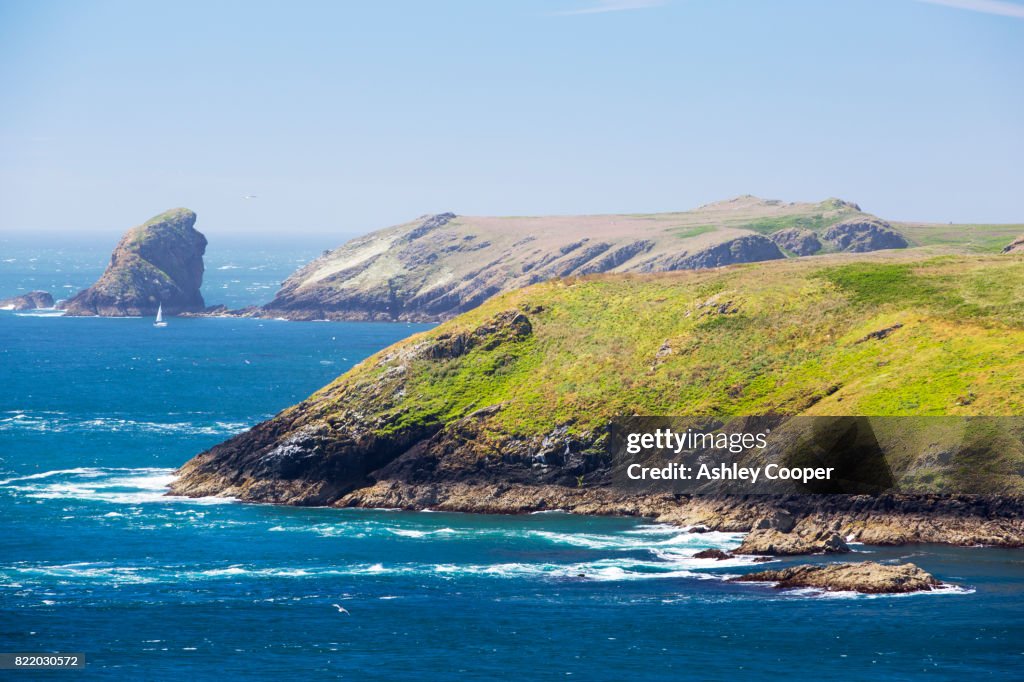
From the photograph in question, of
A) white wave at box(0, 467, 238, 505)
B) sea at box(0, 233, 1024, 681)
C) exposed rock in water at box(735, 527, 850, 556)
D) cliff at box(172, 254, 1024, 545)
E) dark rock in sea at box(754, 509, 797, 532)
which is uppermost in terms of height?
cliff at box(172, 254, 1024, 545)

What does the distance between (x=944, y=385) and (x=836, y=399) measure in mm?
9131

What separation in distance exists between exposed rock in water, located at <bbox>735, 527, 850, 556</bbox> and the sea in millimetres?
2110

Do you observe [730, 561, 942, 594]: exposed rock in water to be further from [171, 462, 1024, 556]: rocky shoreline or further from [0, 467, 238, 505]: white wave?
[0, 467, 238, 505]: white wave

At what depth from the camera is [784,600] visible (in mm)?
91438

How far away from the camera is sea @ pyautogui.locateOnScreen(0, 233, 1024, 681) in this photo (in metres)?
80.2

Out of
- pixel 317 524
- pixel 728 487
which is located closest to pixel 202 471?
pixel 317 524

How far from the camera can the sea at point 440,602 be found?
263ft

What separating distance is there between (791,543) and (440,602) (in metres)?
27.6

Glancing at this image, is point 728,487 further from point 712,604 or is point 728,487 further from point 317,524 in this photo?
point 317,524

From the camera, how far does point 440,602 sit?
306 feet

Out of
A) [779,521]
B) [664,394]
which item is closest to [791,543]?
[779,521]

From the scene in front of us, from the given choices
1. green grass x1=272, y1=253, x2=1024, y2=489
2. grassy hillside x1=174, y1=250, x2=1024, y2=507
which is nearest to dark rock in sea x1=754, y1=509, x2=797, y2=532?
grassy hillside x1=174, y1=250, x2=1024, y2=507

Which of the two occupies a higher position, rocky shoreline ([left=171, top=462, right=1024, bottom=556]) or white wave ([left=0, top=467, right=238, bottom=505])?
rocky shoreline ([left=171, top=462, right=1024, bottom=556])

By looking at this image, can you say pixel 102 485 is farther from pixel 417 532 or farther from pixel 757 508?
pixel 757 508
